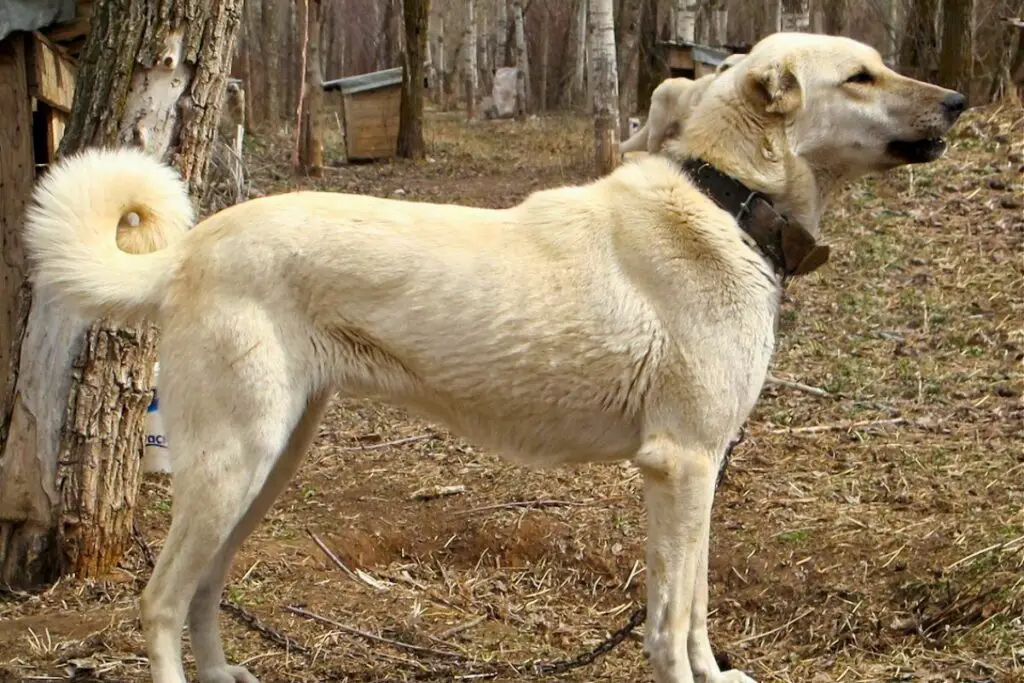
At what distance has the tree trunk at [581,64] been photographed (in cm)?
3097

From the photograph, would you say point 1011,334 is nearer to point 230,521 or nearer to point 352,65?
point 230,521

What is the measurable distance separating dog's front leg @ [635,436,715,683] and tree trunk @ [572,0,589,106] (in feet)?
88.8

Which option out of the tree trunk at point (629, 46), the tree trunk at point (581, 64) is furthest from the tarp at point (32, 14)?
the tree trunk at point (581, 64)

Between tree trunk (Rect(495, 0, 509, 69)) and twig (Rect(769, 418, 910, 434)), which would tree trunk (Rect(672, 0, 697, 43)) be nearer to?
tree trunk (Rect(495, 0, 509, 69))

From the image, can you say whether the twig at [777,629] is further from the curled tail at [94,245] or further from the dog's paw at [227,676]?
the curled tail at [94,245]

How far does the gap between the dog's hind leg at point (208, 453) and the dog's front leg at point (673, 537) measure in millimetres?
1016

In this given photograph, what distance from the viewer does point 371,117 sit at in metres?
17.4

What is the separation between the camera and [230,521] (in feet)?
10.4

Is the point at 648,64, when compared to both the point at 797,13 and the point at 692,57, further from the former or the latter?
the point at 797,13

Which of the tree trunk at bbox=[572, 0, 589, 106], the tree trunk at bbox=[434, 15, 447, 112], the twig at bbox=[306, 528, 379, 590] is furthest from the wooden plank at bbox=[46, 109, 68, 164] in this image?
the tree trunk at bbox=[434, 15, 447, 112]

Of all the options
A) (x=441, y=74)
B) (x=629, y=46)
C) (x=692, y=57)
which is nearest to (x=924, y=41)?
(x=692, y=57)

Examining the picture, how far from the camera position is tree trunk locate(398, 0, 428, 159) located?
16344 mm

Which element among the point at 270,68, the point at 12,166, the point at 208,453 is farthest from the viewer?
the point at 270,68

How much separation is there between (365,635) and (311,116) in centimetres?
1152
